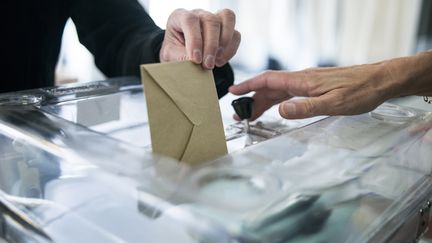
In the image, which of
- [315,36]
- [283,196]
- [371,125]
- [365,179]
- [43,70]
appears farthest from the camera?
[315,36]

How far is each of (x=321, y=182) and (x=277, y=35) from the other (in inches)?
84.2

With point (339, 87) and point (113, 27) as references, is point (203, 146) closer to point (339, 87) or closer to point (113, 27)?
point (339, 87)

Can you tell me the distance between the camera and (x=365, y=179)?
0.44m

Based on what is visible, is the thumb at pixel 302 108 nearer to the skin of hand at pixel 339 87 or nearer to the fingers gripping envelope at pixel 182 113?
the skin of hand at pixel 339 87

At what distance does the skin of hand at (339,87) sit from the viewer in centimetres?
60

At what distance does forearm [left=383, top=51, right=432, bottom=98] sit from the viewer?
0.69 m

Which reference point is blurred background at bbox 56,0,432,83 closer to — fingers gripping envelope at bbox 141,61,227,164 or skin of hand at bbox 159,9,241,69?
skin of hand at bbox 159,9,241,69

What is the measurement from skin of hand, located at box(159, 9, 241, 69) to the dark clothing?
75mm

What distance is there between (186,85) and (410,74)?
0.44 metres

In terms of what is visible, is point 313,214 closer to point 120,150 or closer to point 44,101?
point 120,150

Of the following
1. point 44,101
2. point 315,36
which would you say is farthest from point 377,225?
point 315,36

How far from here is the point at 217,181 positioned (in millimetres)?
362

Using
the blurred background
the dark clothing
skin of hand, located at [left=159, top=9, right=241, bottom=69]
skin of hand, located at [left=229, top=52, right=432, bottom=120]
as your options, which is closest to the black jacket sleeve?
the dark clothing

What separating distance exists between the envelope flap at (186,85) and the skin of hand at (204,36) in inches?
1.2
